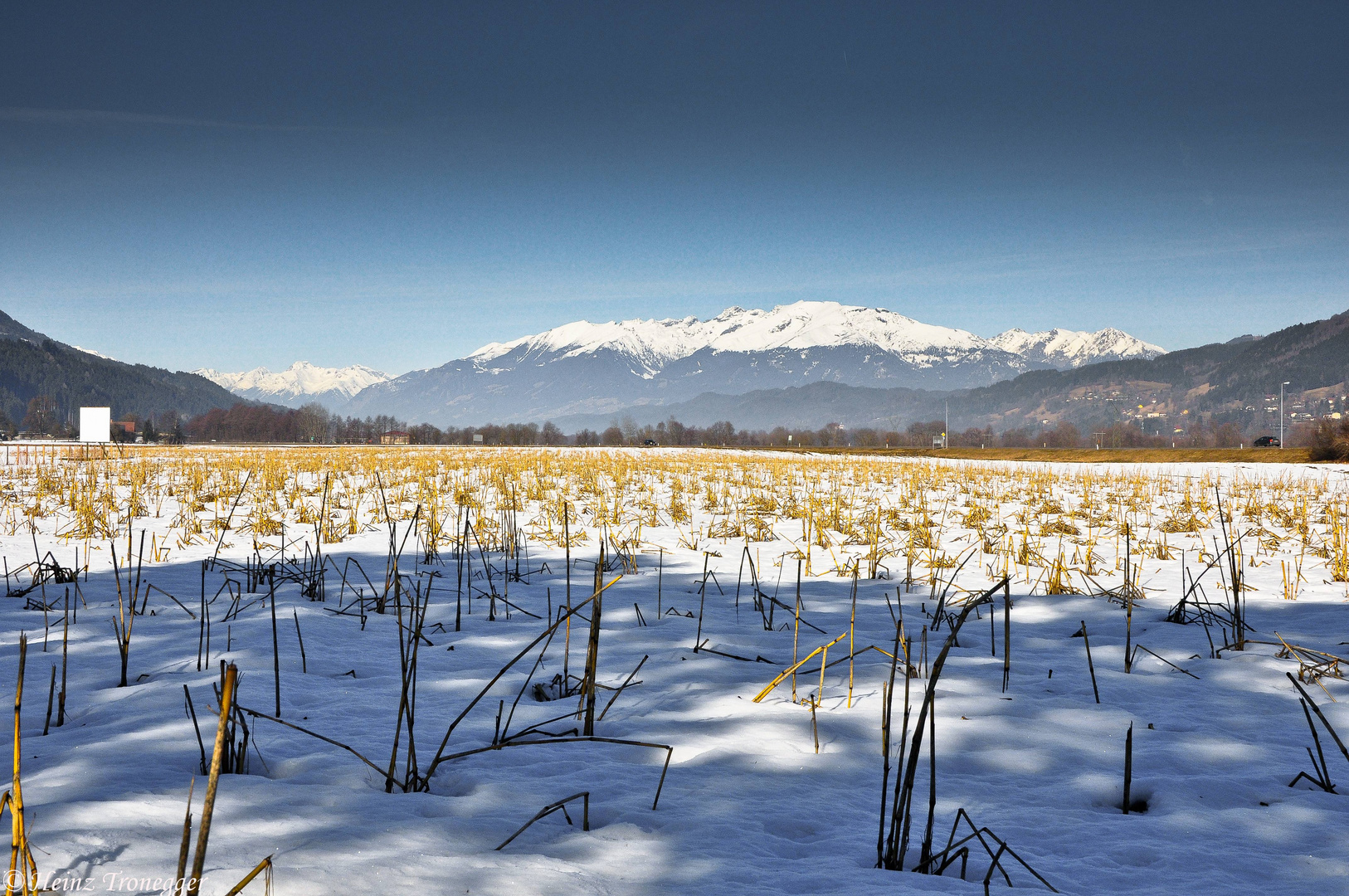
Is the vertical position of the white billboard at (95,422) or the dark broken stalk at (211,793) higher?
the white billboard at (95,422)

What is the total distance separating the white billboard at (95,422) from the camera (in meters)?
28.8

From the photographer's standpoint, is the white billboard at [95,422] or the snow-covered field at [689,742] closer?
the snow-covered field at [689,742]

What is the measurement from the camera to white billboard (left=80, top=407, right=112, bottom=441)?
94.5 feet

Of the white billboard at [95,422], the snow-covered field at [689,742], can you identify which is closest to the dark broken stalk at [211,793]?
the snow-covered field at [689,742]

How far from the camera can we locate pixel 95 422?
30844 millimetres

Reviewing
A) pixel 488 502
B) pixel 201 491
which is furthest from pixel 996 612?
pixel 201 491

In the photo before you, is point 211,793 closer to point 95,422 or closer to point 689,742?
point 689,742

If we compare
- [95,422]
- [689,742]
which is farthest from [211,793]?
[95,422]

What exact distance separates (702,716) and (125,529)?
7893mm

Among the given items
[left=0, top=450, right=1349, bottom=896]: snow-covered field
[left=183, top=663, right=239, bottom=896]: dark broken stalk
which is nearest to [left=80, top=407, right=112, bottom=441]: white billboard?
[left=0, top=450, right=1349, bottom=896]: snow-covered field

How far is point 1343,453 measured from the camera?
26688 millimetres

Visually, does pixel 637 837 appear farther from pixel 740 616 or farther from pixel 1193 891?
pixel 740 616

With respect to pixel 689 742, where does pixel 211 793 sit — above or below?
above

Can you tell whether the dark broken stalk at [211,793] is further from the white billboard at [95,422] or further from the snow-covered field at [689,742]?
the white billboard at [95,422]
